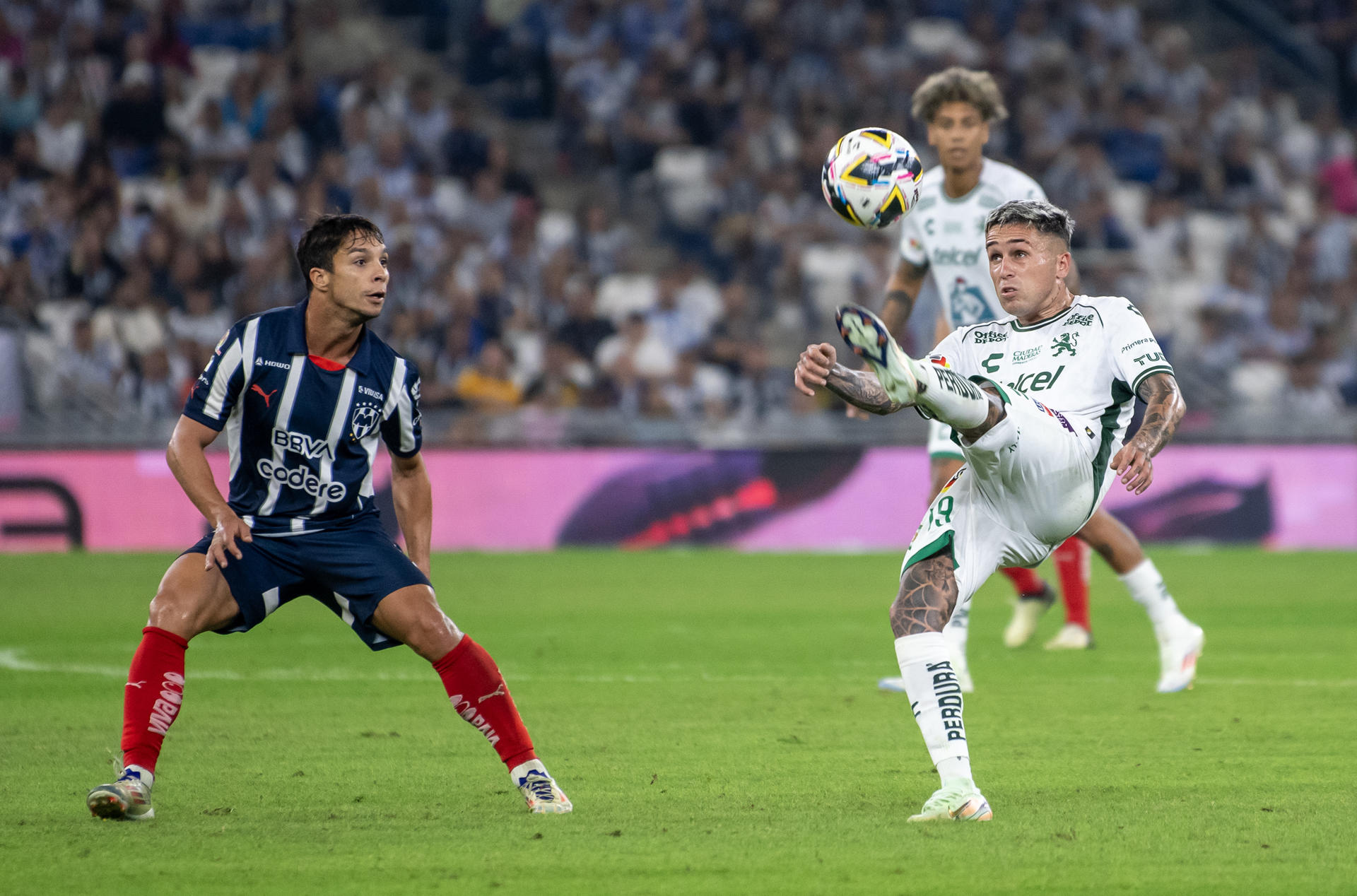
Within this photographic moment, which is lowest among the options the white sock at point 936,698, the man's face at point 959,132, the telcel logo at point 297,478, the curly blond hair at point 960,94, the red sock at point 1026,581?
the red sock at point 1026,581

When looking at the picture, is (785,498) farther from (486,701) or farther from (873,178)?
(486,701)

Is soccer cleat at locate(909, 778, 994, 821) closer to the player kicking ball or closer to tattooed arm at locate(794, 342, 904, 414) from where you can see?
the player kicking ball

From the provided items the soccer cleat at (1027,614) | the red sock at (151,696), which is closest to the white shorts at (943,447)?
the soccer cleat at (1027,614)

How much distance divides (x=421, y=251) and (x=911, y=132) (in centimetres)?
600

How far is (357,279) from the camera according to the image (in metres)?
5.20

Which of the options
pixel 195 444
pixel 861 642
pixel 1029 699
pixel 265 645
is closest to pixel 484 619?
pixel 265 645

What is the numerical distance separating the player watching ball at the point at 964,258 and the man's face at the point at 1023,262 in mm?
2193

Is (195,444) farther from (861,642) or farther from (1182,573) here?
(1182,573)

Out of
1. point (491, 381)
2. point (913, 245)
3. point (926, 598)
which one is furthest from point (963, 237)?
point (491, 381)

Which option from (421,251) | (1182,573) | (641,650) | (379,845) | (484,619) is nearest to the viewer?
(379,845)

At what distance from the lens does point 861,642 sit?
9492mm

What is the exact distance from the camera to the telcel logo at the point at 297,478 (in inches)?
206

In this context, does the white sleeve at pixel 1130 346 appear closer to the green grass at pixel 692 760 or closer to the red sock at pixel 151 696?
the green grass at pixel 692 760

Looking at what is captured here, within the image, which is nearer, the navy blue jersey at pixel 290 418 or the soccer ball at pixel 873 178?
the navy blue jersey at pixel 290 418
